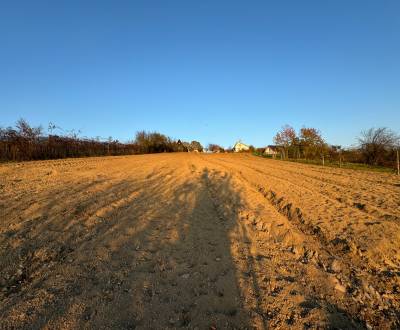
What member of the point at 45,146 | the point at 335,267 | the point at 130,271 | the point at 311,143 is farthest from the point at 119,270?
the point at 311,143

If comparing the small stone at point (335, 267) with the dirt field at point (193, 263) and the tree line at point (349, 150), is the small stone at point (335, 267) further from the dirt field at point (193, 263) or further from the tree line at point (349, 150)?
the tree line at point (349, 150)

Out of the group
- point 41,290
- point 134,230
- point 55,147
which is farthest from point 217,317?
point 55,147

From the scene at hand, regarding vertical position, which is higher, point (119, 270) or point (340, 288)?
point (119, 270)

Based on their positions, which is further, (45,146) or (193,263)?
(45,146)

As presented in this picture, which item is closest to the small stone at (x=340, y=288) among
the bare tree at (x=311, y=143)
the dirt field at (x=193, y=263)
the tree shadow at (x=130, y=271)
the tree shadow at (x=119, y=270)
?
the dirt field at (x=193, y=263)

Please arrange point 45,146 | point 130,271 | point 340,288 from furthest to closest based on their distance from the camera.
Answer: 1. point 45,146
2. point 130,271
3. point 340,288

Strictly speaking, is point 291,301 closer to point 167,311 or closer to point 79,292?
point 167,311

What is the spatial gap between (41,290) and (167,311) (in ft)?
6.01

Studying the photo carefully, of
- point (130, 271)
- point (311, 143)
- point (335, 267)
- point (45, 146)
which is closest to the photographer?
point (130, 271)

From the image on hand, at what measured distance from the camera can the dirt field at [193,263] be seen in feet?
12.3

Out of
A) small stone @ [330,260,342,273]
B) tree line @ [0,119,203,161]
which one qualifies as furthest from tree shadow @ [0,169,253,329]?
tree line @ [0,119,203,161]

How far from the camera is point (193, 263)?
5.22 metres

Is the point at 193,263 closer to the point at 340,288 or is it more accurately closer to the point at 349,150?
the point at 340,288

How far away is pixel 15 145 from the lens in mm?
25328
